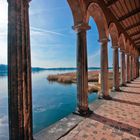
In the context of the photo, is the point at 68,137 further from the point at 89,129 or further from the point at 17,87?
the point at 17,87

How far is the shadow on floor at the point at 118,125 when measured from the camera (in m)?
3.52

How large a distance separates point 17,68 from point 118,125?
2.91m

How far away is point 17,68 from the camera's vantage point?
98.8 inches

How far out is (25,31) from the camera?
2.64 meters

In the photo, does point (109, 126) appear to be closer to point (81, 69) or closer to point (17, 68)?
point (81, 69)

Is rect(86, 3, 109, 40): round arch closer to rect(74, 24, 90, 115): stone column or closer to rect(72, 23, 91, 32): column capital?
rect(72, 23, 91, 32): column capital

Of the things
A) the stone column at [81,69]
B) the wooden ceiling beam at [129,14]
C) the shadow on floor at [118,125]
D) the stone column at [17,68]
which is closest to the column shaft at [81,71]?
the stone column at [81,69]

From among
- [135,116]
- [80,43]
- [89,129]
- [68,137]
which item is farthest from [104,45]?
[68,137]

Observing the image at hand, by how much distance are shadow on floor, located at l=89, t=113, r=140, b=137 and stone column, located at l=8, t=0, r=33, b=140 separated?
2237mm

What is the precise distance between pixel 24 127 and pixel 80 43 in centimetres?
294

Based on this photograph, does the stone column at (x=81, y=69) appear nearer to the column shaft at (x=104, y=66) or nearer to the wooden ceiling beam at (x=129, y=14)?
the column shaft at (x=104, y=66)

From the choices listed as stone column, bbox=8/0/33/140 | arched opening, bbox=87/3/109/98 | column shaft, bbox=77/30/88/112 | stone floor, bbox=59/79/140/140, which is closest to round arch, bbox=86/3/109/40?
arched opening, bbox=87/3/109/98

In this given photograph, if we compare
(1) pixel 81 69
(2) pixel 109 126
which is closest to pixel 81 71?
(1) pixel 81 69

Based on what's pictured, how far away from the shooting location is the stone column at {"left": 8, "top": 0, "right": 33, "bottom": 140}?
2504 millimetres
